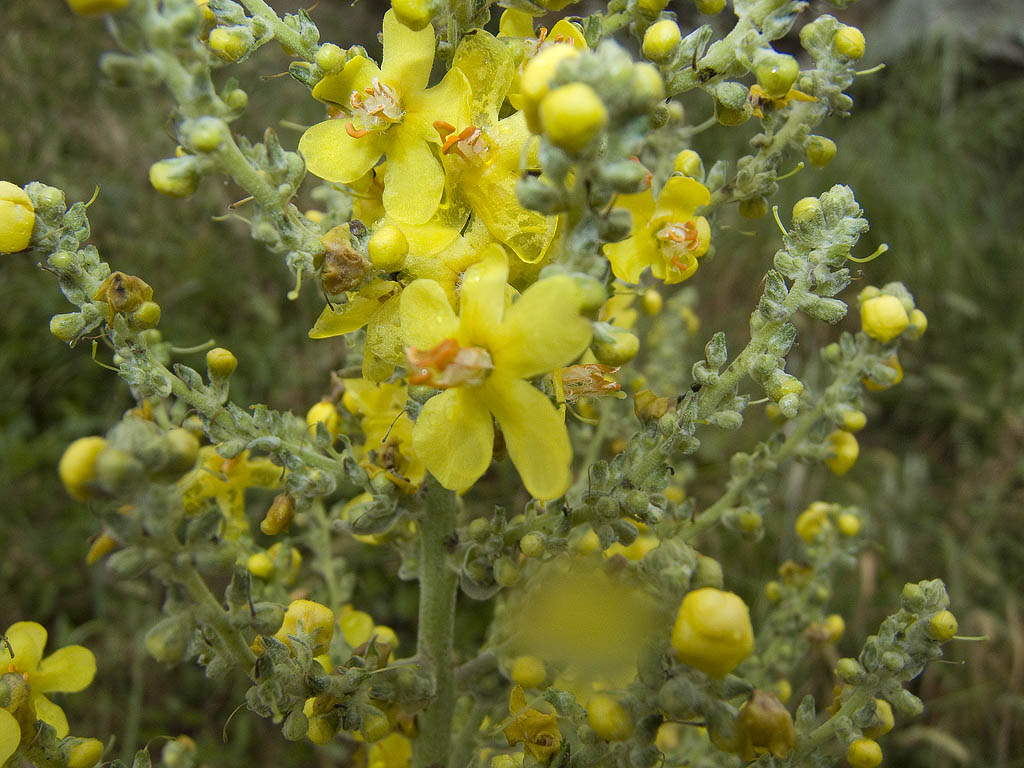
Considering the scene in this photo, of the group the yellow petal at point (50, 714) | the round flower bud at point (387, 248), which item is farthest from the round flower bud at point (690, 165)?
the yellow petal at point (50, 714)

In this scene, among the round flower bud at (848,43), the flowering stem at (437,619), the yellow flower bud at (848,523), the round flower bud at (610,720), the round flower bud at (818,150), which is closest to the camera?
the round flower bud at (610,720)

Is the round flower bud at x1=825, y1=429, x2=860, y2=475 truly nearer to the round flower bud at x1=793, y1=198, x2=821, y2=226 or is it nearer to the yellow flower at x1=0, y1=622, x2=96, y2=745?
the round flower bud at x1=793, y1=198, x2=821, y2=226

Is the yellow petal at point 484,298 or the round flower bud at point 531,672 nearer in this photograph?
the yellow petal at point 484,298

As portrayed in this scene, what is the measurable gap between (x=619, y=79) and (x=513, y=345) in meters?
0.38

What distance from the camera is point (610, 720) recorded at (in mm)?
1273

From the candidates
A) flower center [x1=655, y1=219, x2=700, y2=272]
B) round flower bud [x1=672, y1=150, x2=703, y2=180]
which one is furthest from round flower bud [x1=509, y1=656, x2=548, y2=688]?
round flower bud [x1=672, y1=150, x2=703, y2=180]

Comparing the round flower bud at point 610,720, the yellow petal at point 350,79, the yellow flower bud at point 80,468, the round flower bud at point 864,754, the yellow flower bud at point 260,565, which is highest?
the yellow petal at point 350,79

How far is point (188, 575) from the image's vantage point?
114 centimetres

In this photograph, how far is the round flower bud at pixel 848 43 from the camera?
1485 mm

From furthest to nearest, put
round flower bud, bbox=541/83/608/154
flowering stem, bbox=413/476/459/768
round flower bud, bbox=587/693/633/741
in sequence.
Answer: flowering stem, bbox=413/476/459/768
round flower bud, bbox=587/693/633/741
round flower bud, bbox=541/83/608/154

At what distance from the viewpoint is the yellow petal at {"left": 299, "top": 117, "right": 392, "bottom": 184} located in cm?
141

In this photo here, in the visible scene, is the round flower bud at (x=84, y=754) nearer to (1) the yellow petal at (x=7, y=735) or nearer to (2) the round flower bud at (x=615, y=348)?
(1) the yellow petal at (x=7, y=735)

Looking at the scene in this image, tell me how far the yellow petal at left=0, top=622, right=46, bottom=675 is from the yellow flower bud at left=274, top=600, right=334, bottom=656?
474 millimetres

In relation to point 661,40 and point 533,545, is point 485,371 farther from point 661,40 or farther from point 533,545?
point 661,40
